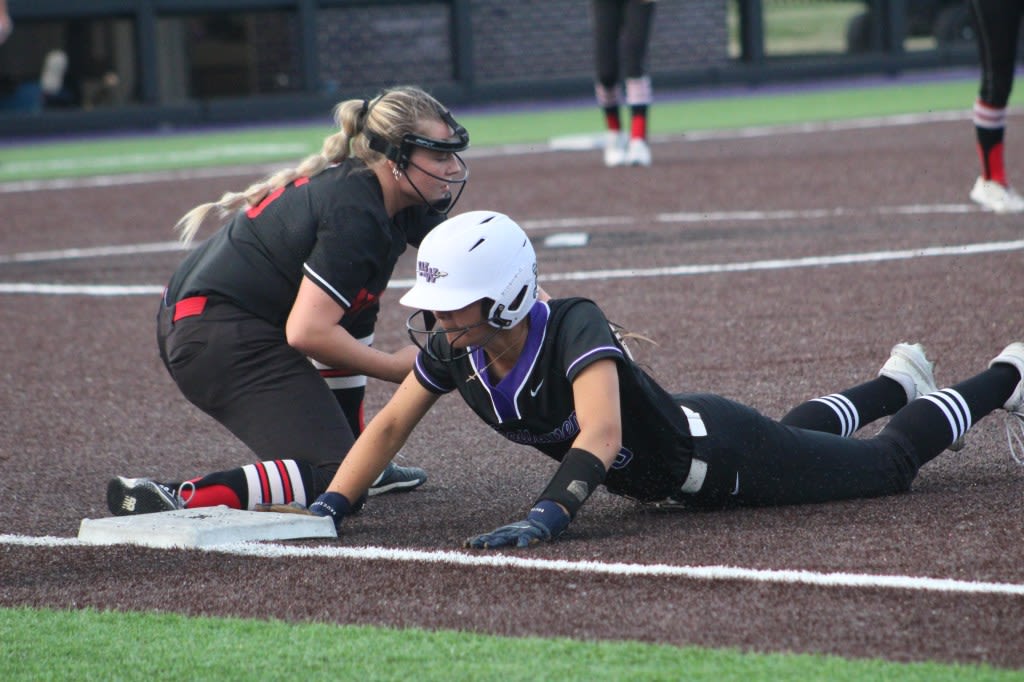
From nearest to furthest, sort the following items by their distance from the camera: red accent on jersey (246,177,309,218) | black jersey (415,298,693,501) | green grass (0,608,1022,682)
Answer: green grass (0,608,1022,682) → black jersey (415,298,693,501) → red accent on jersey (246,177,309,218)

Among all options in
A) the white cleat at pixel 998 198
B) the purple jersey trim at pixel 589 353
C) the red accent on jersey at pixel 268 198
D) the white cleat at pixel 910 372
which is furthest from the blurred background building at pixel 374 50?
the purple jersey trim at pixel 589 353

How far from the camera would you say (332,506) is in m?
4.43

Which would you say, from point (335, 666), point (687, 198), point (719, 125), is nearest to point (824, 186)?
point (687, 198)

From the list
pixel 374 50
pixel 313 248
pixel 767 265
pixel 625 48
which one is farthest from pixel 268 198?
pixel 374 50

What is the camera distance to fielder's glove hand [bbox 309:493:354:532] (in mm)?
4422

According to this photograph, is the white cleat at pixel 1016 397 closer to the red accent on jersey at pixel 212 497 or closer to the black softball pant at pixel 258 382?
the black softball pant at pixel 258 382

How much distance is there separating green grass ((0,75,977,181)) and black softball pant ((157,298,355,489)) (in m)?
10.5

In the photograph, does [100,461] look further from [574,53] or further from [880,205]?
[574,53]

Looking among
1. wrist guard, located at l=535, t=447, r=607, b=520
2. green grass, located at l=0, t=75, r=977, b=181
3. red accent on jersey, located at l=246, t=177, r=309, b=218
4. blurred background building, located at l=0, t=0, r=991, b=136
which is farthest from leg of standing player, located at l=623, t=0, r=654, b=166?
wrist guard, located at l=535, t=447, r=607, b=520

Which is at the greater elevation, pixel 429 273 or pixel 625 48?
pixel 625 48

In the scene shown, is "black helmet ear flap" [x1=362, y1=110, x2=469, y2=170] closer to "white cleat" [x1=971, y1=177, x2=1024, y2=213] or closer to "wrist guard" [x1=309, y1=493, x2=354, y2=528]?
"wrist guard" [x1=309, y1=493, x2=354, y2=528]

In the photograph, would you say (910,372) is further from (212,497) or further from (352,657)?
(352,657)

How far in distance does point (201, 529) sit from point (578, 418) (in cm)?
103

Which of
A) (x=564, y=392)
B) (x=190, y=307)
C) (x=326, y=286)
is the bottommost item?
(x=564, y=392)
